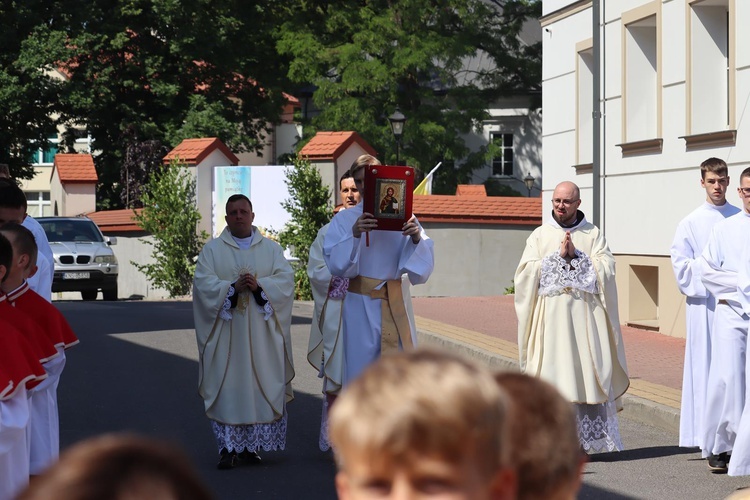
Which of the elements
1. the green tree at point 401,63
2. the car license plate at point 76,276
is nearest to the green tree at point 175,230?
the car license plate at point 76,276

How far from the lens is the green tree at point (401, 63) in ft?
133

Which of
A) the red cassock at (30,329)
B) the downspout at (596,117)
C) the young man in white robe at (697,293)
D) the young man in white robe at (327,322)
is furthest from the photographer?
the downspout at (596,117)

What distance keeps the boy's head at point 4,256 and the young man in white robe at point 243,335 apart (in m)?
3.37

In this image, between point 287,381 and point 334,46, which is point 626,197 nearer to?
point 287,381

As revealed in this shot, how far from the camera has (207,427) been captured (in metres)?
10.3

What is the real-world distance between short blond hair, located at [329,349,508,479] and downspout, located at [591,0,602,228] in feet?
51.8

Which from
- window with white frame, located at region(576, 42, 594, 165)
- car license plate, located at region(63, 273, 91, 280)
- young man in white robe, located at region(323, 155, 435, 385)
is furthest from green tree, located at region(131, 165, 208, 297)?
young man in white robe, located at region(323, 155, 435, 385)

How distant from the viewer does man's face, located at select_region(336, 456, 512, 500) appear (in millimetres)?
1744

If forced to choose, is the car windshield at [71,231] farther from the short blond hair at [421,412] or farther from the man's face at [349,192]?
the short blond hair at [421,412]

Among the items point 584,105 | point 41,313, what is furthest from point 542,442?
point 584,105

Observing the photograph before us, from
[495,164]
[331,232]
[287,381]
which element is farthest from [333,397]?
[495,164]

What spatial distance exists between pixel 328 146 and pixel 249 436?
1763 centimetres

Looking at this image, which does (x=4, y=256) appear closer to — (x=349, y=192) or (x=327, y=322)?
(x=327, y=322)

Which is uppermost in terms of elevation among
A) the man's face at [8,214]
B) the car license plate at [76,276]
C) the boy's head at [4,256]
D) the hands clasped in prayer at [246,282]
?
the man's face at [8,214]
